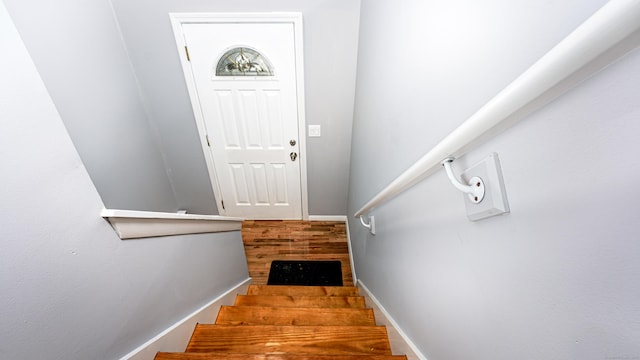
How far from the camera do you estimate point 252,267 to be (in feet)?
8.06

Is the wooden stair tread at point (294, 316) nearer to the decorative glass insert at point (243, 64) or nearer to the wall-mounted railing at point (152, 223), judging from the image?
the wall-mounted railing at point (152, 223)

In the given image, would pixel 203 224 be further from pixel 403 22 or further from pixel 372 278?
pixel 403 22

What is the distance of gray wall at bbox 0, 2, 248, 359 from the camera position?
0.48m

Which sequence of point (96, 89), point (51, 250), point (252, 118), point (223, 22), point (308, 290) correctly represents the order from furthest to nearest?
point (252, 118) → point (308, 290) → point (223, 22) → point (96, 89) → point (51, 250)

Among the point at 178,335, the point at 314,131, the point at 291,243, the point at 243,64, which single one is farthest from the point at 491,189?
the point at 291,243

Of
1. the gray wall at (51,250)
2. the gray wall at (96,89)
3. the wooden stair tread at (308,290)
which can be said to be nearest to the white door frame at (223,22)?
the gray wall at (96,89)

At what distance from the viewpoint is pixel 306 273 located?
7.80 ft

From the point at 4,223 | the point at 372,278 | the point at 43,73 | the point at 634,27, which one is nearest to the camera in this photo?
the point at 634,27

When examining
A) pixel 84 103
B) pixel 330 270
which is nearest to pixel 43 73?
pixel 84 103

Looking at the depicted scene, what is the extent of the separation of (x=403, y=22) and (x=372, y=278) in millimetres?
1395

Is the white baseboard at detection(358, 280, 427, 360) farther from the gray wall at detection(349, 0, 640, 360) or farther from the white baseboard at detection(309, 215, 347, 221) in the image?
the white baseboard at detection(309, 215, 347, 221)

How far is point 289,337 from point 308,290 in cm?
83

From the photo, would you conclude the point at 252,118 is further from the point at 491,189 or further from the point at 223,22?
the point at 491,189

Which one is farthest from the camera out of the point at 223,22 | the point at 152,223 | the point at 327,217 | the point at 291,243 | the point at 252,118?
the point at 327,217
